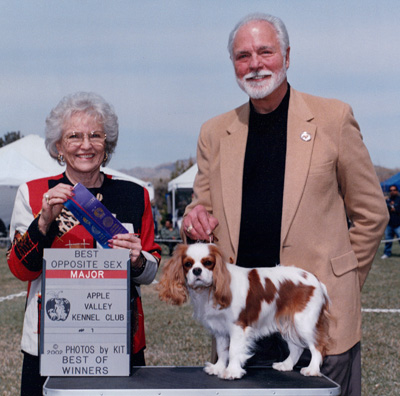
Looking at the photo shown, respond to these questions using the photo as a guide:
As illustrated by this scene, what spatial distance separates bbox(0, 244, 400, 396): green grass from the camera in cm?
608

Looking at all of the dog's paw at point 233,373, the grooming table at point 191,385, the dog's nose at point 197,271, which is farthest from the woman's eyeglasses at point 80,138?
the dog's paw at point 233,373

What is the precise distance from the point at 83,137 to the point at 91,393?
3.87 feet

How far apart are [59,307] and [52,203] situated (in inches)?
16.5

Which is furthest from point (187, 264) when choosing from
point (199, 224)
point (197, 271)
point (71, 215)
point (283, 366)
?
point (71, 215)

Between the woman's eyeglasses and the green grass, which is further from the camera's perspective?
the green grass

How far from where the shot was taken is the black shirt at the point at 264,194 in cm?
254

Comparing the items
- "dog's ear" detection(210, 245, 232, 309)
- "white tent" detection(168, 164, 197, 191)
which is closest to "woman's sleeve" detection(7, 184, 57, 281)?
"dog's ear" detection(210, 245, 232, 309)

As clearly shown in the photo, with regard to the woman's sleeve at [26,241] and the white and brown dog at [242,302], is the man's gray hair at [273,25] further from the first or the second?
the woman's sleeve at [26,241]

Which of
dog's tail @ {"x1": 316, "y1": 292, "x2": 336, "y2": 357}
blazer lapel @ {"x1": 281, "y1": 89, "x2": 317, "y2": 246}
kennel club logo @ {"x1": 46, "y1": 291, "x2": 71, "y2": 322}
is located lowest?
dog's tail @ {"x1": 316, "y1": 292, "x2": 336, "y2": 357}

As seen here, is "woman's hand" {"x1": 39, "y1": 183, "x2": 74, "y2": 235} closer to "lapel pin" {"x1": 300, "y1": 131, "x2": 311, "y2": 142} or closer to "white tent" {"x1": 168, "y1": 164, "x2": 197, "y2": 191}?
"lapel pin" {"x1": 300, "y1": 131, "x2": 311, "y2": 142}

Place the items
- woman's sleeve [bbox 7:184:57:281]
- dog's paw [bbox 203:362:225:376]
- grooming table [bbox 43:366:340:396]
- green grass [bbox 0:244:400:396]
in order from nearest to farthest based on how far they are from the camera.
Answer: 1. grooming table [bbox 43:366:340:396]
2. dog's paw [bbox 203:362:225:376]
3. woman's sleeve [bbox 7:184:57:281]
4. green grass [bbox 0:244:400:396]

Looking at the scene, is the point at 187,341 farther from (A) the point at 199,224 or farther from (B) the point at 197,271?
(B) the point at 197,271

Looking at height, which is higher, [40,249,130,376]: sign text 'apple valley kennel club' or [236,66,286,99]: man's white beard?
[236,66,286,99]: man's white beard

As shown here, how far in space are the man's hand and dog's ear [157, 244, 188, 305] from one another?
0.16 meters
